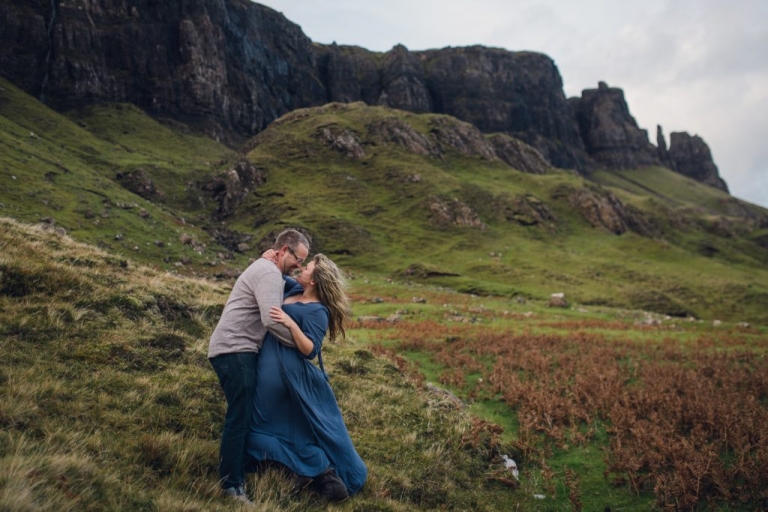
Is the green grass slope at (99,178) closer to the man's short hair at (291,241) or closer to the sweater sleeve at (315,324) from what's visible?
the man's short hair at (291,241)

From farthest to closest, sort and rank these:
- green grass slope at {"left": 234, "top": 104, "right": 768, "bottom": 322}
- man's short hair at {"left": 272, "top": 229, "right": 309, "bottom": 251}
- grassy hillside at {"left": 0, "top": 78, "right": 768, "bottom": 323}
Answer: green grass slope at {"left": 234, "top": 104, "right": 768, "bottom": 322}
grassy hillside at {"left": 0, "top": 78, "right": 768, "bottom": 323}
man's short hair at {"left": 272, "top": 229, "right": 309, "bottom": 251}

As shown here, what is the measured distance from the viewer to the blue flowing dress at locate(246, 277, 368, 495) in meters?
5.91

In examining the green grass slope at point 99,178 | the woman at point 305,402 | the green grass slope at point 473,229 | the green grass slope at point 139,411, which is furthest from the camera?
the green grass slope at point 473,229

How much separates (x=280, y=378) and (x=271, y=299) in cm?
117

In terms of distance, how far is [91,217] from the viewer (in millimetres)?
48188

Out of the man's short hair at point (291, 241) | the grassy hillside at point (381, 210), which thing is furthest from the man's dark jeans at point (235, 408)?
the grassy hillside at point (381, 210)

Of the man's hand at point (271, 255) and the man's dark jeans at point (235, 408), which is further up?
the man's hand at point (271, 255)

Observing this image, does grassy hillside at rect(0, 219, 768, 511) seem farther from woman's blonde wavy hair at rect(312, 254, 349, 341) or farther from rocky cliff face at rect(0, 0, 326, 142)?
rocky cliff face at rect(0, 0, 326, 142)

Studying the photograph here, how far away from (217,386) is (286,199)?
246ft

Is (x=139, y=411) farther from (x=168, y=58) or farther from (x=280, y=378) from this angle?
(x=168, y=58)

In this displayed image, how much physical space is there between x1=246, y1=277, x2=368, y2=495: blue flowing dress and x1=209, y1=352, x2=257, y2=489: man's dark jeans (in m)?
0.24

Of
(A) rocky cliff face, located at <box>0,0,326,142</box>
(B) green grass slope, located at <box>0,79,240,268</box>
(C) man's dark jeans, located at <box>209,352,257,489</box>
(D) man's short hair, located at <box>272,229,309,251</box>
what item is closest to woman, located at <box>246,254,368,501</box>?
(C) man's dark jeans, located at <box>209,352,257,489</box>

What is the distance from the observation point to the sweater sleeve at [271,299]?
18.9ft

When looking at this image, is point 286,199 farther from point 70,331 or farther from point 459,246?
point 70,331
